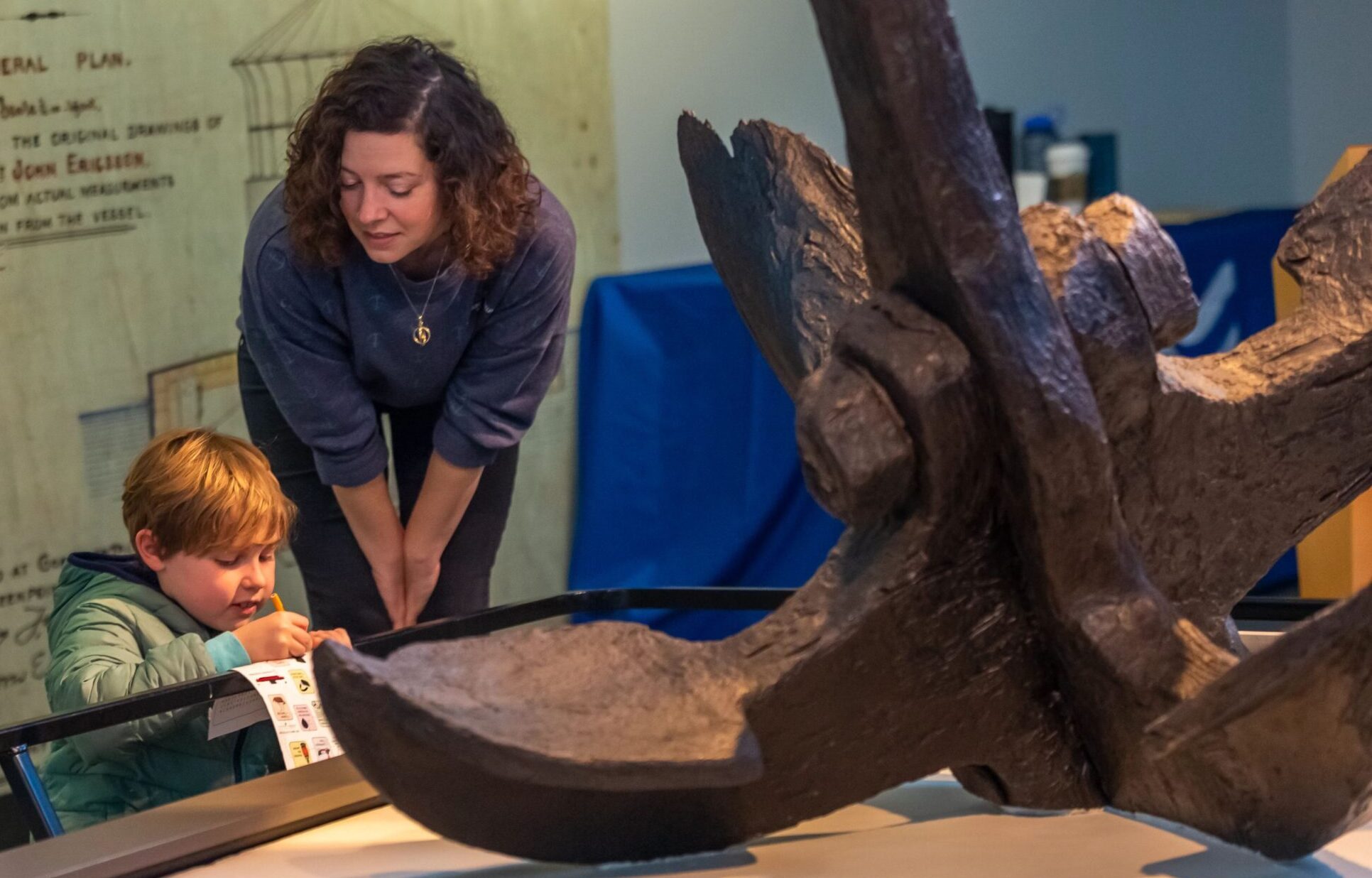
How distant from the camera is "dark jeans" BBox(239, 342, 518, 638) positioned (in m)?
1.92

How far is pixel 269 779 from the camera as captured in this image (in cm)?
115

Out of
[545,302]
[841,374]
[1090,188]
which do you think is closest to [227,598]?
[545,302]

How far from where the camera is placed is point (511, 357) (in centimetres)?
179

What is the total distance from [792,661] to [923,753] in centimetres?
11

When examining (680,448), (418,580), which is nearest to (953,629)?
(418,580)

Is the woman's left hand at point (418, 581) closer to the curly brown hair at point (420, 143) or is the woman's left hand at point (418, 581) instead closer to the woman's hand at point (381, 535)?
the woman's hand at point (381, 535)

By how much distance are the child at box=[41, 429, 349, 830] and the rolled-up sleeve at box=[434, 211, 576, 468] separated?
222 millimetres

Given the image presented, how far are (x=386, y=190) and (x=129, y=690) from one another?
56 centimetres

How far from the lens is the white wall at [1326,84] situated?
4.17 meters

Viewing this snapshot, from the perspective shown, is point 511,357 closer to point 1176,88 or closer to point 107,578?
point 107,578

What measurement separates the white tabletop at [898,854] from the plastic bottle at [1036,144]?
295cm

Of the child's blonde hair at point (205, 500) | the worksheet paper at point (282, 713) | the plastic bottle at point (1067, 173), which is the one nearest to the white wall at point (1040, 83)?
the plastic bottle at point (1067, 173)

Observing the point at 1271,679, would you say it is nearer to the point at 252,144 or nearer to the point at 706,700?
the point at 706,700

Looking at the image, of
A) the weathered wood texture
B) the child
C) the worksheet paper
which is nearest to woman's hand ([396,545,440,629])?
the child
